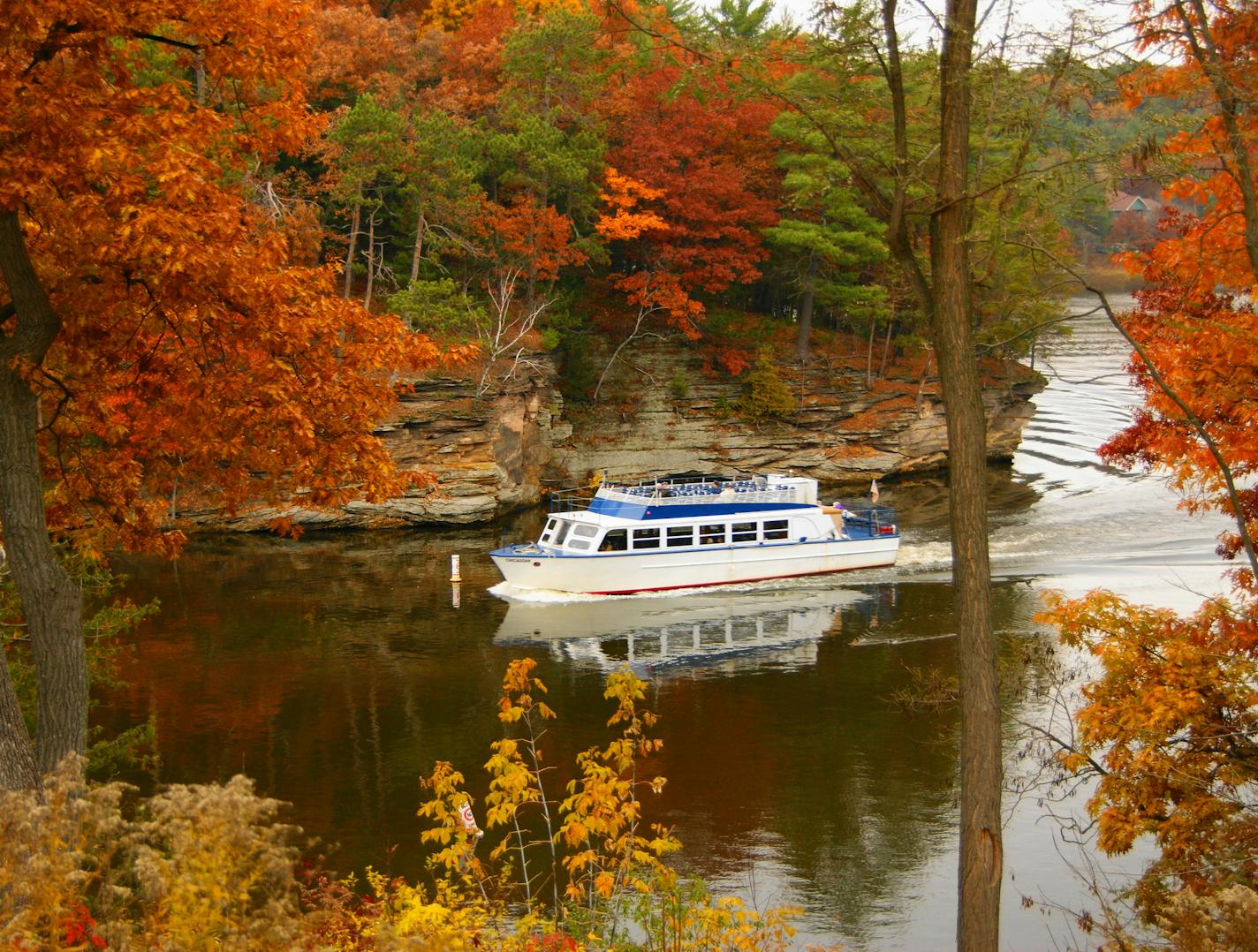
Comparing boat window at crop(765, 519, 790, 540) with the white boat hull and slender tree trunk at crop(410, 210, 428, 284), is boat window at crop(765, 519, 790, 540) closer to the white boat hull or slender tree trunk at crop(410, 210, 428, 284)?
the white boat hull

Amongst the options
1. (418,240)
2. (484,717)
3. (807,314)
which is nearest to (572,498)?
(418,240)

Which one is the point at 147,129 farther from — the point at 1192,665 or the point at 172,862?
the point at 1192,665

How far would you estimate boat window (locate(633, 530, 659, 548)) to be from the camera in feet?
104

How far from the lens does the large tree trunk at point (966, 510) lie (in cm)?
806

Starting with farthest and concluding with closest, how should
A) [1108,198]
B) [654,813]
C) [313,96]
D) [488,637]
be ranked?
[313,96] → [488,637] → [654,813] → [1108,198]

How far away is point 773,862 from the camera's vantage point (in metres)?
14.8

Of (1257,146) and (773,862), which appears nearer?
(1257,146)

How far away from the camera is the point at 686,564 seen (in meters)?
32.0

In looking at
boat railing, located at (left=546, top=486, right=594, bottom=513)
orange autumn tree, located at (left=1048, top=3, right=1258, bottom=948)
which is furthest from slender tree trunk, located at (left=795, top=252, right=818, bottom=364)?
orange autumn tree, located at (left=1048, top=3, right=1258, bottom=948)

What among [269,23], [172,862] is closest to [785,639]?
[269,23]

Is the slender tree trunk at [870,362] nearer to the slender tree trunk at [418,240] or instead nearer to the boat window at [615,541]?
the slender tree trunk at [418,240]

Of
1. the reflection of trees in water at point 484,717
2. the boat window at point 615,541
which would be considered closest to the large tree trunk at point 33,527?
the reflection of trees in water at point 484,717

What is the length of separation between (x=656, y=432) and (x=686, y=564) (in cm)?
1371

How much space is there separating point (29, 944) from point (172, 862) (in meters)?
0.62
